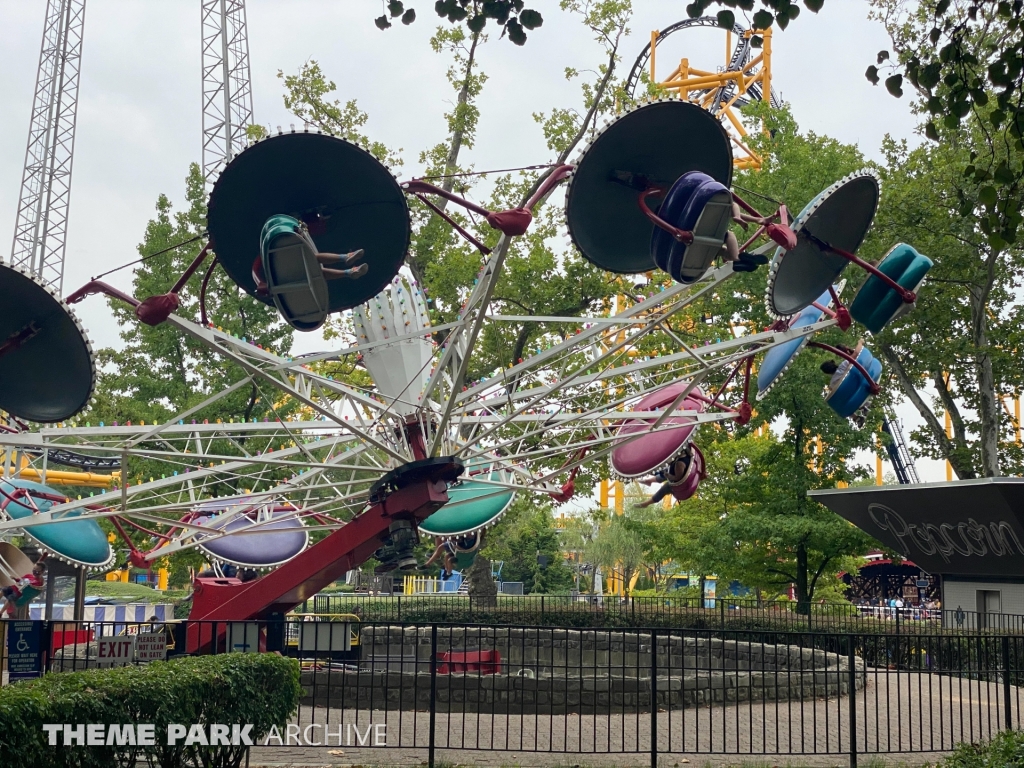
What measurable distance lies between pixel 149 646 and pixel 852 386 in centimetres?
1110

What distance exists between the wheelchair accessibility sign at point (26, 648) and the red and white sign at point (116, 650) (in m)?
0.88

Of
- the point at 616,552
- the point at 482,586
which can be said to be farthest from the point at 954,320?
the point at 616,552

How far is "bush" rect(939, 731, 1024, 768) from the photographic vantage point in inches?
316

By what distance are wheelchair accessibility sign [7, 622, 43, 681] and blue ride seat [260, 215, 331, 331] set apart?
15.5 feet

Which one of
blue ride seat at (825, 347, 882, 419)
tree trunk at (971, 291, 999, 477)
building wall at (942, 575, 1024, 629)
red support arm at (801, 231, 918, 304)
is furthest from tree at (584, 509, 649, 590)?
red support arm at (801, 231, 918, 304)

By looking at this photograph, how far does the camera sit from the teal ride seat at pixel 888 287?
13.8m

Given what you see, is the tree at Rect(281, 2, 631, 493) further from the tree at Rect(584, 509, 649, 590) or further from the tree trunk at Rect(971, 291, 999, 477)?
the tree at Rect(584, 509, 649, 590)

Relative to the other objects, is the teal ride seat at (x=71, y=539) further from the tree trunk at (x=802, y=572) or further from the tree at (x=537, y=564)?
the tree at (x=537, y=564)

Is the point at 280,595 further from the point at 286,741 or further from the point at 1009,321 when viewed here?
the point at 1009,321

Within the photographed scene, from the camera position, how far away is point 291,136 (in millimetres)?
11750

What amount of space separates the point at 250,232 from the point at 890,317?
27.6 ft

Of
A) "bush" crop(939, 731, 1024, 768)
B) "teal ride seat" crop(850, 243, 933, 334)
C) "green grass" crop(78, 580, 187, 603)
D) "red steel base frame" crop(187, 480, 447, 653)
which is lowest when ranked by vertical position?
"green grass" crop(78, 580, 187, 603)

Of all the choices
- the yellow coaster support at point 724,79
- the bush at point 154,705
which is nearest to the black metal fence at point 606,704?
the bush at point 154,705

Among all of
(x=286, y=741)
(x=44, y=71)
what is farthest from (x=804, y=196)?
(x=44, y=71)
